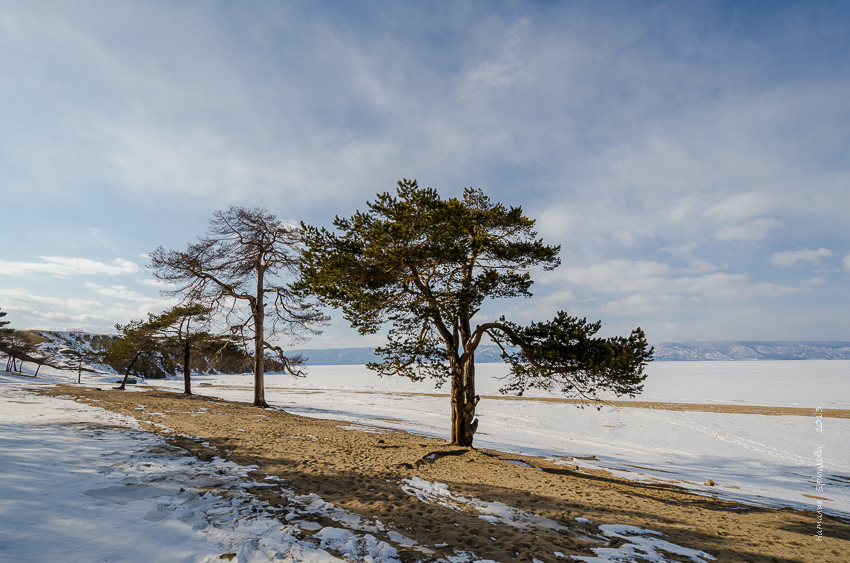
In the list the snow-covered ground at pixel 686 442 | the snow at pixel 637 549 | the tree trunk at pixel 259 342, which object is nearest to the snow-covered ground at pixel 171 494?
the snow at pixel 637 549

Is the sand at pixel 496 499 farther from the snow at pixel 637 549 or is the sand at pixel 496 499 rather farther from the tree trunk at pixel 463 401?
the tree trunk at pixel 463 401

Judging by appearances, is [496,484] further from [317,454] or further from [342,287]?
[342,287]

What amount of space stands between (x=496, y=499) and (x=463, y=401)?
548 centimetres

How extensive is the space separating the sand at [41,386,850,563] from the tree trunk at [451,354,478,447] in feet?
2.85

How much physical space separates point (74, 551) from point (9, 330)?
64.0m

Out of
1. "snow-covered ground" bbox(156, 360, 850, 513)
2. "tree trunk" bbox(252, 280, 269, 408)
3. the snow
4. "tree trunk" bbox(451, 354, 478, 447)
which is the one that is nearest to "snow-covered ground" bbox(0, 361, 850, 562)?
the snow

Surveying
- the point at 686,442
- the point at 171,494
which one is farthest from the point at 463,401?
the point at 686,442

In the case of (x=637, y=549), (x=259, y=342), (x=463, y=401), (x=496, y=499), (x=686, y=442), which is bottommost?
(x=686, y=442)

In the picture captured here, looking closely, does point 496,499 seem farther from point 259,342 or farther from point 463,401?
point 259,342

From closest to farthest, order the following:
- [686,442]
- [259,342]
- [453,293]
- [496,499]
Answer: [496,499], [453,293], [259,342], [686,442]

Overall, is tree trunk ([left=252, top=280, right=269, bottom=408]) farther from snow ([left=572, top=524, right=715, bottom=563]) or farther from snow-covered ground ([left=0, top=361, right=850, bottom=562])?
snow ([left=572, top=524, right=715, bottom=563])

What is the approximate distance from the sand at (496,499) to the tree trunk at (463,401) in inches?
34.2

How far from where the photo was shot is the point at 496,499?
24.8ft

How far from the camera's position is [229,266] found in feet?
67.4
